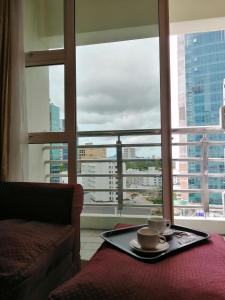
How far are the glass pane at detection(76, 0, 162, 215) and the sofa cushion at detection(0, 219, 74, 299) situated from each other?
3.04 feet

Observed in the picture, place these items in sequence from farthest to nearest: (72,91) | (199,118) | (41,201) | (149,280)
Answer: (199,118) → (72,91) → (41,201) → (149,280)

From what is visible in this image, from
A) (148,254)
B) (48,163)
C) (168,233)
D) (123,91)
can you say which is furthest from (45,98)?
(148,254)

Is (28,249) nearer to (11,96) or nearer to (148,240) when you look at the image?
(148,240)

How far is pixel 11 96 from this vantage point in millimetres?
2252

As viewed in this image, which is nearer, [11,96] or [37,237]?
[37,237]

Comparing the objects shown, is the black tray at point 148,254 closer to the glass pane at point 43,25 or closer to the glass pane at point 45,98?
the glass pane at point 45,98

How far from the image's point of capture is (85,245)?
2.38 meters

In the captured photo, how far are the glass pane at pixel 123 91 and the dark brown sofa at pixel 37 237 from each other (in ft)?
2.40

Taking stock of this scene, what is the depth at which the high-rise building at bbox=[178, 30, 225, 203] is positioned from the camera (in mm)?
3152

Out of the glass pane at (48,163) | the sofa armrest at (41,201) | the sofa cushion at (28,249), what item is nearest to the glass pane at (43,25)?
the glass pane at (48,163)

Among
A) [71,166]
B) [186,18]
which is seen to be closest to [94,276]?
[71,166]

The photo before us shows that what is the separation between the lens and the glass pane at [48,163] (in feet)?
7.89

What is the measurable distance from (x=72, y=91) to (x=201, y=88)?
1.71m

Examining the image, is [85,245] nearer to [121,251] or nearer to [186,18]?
[121,251]
